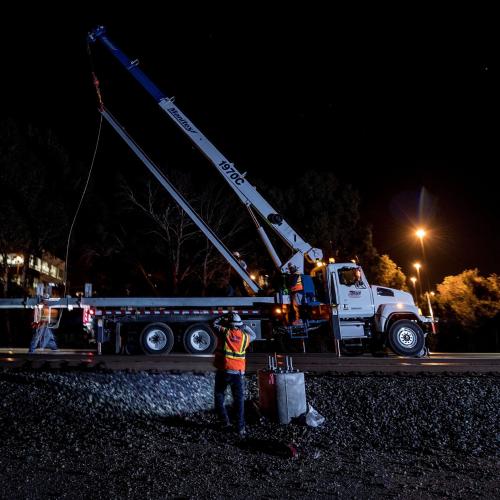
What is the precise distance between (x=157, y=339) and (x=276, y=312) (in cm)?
375

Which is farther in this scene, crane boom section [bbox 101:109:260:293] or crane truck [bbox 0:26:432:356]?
crane boom section [bbox 101:109:260:293]

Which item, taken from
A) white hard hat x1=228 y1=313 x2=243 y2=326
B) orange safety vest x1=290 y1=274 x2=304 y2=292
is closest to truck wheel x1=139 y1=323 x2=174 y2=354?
orange safety vest x1=290 y1=274 x2=304 y2=292

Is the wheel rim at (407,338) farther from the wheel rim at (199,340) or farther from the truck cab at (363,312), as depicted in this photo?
the wheel rim at (199,340)

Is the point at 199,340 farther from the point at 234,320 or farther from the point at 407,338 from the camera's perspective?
the point at 234,320

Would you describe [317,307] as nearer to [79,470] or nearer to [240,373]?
[240,373]

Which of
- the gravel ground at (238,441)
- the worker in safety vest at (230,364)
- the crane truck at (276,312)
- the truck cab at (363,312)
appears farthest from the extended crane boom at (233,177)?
the worker in safety vest at (230,364)

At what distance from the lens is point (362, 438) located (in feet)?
21.1

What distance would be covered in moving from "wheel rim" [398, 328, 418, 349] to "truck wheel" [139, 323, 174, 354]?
6.68 meters

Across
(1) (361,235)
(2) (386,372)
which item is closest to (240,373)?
(2) (386,372)

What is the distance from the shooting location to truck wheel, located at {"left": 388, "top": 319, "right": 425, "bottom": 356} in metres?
12.2

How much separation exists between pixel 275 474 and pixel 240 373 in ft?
5.73

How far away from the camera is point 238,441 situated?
19.2ft

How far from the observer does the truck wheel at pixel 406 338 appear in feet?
40.1

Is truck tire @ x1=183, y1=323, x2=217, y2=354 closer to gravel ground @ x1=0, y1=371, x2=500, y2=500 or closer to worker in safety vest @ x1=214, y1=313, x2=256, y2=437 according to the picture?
gravel ground @ x1=0, y1=371, x2=500, y2=500
